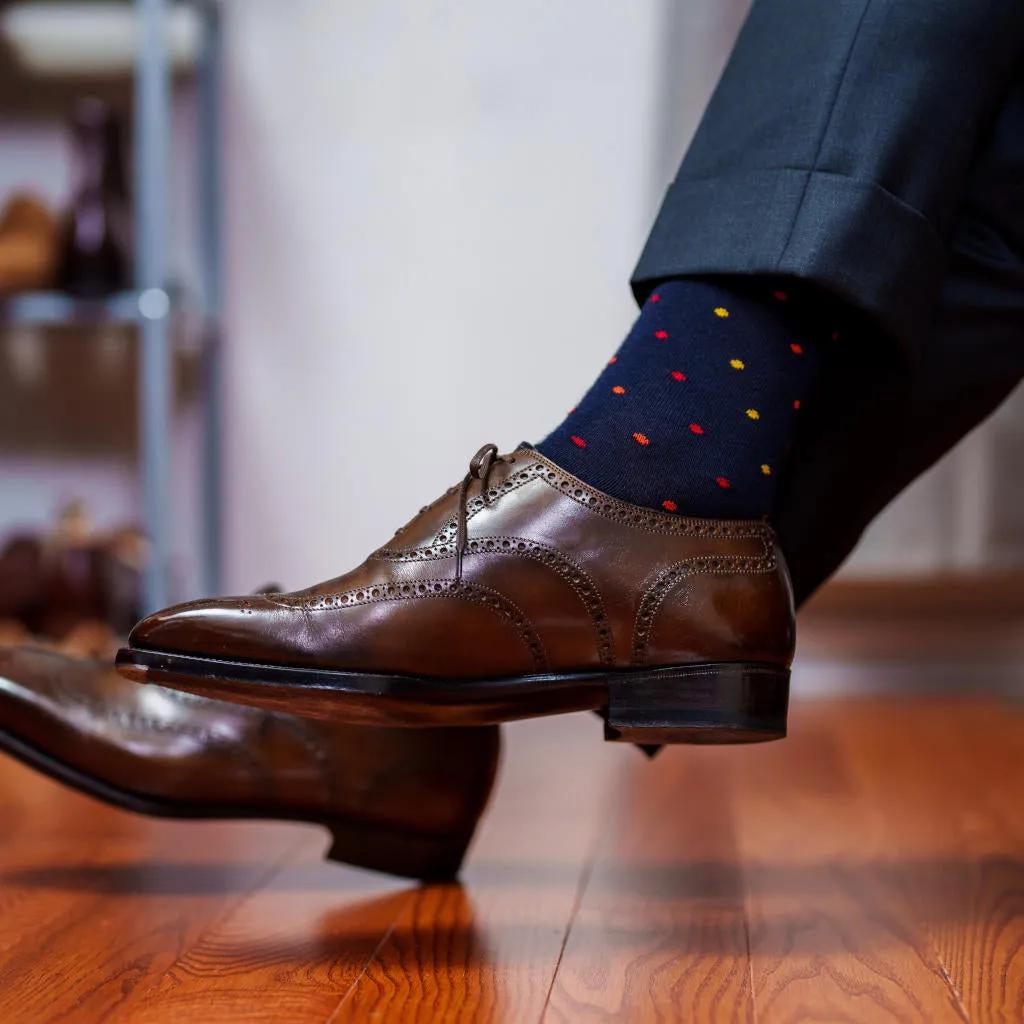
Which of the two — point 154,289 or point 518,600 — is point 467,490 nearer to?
point 518,600

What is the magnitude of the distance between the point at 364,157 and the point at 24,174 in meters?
0.53

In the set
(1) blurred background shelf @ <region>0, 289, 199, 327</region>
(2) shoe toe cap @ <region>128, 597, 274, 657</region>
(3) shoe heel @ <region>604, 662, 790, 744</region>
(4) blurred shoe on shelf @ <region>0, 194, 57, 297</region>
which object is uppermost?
(4) blurred shoe on shelf @ <region>0, 194, 57, 297</region>

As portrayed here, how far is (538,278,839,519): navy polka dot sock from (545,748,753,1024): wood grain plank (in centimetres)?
20

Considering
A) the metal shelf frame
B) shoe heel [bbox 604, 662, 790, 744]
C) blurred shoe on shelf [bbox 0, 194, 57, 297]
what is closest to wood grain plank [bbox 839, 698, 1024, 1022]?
shoe heel [bbox 604, 662, 790, 744]

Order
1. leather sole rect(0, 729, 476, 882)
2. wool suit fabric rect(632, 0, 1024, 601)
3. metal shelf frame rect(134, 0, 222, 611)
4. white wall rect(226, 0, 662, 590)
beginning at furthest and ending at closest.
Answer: white wall rect(226, 0, 662, 590), metal shelf frame rect(134, 0, 222, 611), leather sole rect(0, 729, 476, 882), wool suit fabric rect(632, 0, 1024, 601)

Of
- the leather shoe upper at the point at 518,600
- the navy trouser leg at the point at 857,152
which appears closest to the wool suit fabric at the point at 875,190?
the navy trouser leg at the point at 857,152

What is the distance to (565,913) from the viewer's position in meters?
0.64

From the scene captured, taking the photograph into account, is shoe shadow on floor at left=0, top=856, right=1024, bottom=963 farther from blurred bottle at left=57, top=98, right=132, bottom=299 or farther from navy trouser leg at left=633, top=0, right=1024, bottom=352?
blurred bottle at left=57, top=98, right=132, bottom=299

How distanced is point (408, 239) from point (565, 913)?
1.31m

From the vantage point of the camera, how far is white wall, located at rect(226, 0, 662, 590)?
176 cm

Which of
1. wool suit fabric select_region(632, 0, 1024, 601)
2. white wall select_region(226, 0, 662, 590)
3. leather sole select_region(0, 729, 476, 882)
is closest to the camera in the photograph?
wool suit fabric select_region(632, 0, 1024, 601)

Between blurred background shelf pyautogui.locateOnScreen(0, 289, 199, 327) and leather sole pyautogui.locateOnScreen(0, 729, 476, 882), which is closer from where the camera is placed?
leather sole pyautogui.locateOnScreen(0, 729, 476, 882)

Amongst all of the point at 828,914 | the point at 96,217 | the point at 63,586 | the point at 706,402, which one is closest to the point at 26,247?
the point at 96,217

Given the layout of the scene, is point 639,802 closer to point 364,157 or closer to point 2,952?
point 2,952
